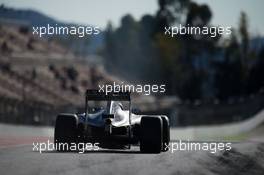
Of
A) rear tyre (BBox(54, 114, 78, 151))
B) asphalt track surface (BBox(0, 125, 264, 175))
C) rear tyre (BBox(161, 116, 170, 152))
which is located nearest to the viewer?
asphalt track surface (BBox(0, 125, 264, 175))

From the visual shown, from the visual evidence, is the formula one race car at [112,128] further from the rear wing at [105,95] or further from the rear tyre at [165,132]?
the rear tyre at [165,132]

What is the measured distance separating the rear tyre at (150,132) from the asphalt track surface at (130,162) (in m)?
0.34

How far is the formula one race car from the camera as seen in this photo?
74.9 ft

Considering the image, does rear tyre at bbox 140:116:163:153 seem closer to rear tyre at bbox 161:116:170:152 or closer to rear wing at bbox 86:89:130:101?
rear tyre at bbox 161:116:170:152

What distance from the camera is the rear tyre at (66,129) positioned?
23.1 metres

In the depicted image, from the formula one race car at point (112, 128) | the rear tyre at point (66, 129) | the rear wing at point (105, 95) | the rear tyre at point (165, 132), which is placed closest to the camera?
the rear wing at point (105, 95)

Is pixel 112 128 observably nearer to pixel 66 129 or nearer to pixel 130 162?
pixel 66 129

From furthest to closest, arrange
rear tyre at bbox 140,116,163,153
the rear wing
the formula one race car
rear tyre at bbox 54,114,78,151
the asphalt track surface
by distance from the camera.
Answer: rear tyre at bbox 140,116,163,153 < rear tyre at bbox 54,114,78,151 < the formula one race car < the rear wing < the asphalt track surface

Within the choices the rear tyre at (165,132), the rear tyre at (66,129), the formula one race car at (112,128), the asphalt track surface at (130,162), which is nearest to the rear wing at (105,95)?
the formula one race car at (112,128)

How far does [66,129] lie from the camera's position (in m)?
23.1

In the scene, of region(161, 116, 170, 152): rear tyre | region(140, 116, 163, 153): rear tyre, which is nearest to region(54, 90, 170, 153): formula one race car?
region(140, 116, 163, 153): rear tyre

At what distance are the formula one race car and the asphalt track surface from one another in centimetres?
39

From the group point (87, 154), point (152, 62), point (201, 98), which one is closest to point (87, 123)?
point (87, 154)

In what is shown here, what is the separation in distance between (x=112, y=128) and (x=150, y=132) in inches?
45.7
